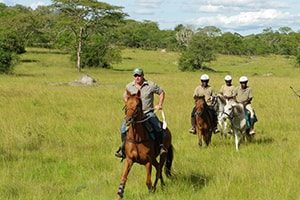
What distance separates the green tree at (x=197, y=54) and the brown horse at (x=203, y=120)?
43884 mm

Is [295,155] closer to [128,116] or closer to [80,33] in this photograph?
[128,116]

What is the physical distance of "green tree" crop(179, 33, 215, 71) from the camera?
190ft

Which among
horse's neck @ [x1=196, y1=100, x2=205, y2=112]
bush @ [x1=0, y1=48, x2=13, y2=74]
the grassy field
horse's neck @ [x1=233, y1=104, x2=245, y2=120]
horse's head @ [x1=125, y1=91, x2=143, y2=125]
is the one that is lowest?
bush @ [x1=0, y1=48, x2=13, y2=74]

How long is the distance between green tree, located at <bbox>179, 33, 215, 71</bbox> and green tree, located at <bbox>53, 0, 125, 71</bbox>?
9.25 m

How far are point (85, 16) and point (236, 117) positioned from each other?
3927cm

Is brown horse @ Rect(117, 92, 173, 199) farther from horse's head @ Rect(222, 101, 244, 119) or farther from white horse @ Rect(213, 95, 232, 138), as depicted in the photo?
white horse @ Rect(213, 95, 232, 138)

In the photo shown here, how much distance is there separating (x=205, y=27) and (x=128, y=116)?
91.2 m

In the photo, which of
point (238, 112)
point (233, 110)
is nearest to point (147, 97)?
point (233, 110)

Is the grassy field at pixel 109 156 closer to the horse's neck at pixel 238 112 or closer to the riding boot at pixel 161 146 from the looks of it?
the riding boot at pixel 161 146

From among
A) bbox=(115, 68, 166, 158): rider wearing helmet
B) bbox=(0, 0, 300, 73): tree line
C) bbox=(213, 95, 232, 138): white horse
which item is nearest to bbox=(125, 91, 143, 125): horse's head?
bbox=(115, 68, 166, 158): rider wearing helmet

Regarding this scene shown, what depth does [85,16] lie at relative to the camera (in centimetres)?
5162

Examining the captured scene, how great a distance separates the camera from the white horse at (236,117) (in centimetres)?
1394

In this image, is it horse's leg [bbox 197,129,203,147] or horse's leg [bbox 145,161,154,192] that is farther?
horse's leg [bbox 197,129,203,147]

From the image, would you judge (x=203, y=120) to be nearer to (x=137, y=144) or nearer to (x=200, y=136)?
(x=200, y=136)
